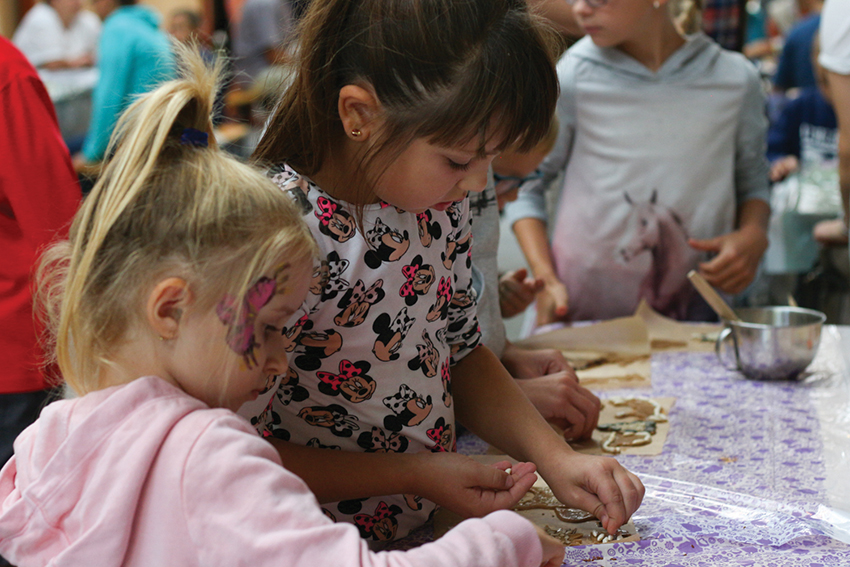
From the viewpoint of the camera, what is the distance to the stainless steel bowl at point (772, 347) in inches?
52.1

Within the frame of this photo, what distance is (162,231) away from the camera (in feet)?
2.05

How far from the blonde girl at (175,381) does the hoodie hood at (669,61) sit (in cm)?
128

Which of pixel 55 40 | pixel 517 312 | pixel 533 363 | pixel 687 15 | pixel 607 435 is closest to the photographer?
pixel 607 435

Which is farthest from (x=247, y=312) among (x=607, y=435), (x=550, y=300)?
(x=550, y=300)

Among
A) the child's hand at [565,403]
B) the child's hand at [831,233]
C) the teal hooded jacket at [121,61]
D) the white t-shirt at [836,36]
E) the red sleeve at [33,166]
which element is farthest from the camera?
the teal hooded jacket at [121,61]

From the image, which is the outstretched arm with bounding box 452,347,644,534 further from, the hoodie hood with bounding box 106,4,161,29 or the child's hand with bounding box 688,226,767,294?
the hoodie hood with bounding box 106,4,161,29

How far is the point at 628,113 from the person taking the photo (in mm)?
1792

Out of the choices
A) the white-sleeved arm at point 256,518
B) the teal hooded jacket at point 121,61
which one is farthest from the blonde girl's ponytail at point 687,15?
the teal hooded jacket at point 121,61

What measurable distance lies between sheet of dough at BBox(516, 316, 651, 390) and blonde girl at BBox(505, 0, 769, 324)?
0.11 meters

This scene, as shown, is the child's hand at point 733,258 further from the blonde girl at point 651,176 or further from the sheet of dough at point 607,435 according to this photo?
the sheet of dough at point 607,435

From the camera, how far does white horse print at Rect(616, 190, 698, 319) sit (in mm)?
1822

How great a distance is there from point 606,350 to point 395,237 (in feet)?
2.57

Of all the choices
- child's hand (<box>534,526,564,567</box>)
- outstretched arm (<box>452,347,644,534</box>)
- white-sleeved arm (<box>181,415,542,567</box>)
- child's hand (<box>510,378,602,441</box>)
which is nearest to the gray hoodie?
child's hand (<box>510,378,602,441</box>)

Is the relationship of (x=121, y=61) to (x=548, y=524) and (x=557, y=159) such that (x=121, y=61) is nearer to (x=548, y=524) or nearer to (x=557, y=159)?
(x=557, y=159)
